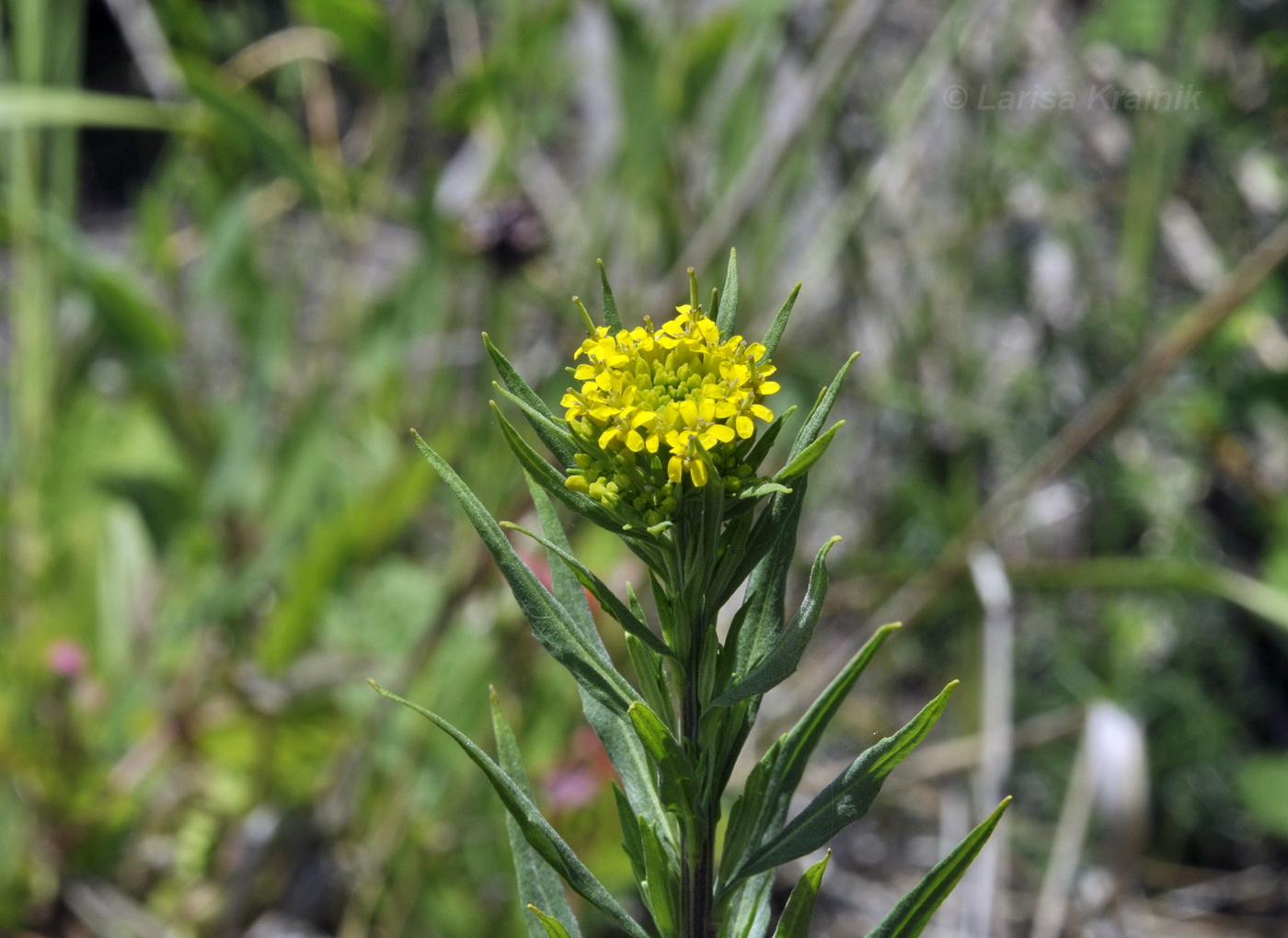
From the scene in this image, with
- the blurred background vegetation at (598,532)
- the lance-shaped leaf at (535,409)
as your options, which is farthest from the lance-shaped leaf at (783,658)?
the blurred background vegetation at (598,532)

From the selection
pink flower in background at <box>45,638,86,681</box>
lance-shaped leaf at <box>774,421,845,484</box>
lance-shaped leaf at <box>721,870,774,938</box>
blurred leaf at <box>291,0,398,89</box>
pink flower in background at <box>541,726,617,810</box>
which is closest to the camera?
lance-shaped leaf at <box>774,421,845,484</box>

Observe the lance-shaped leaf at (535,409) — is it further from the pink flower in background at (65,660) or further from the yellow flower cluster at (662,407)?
the pink flower in background at (65,660)

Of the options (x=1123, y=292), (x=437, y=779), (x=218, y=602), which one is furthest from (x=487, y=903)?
(x=1123, y=292)

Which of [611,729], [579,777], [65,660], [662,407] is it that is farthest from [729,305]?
[65,660]

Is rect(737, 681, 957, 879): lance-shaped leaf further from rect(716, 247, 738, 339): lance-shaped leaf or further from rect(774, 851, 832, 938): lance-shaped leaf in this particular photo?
rect(716, 247, 738, 339): lance-shaped leaf

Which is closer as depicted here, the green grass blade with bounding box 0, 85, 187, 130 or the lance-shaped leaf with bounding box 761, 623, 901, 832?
the lance-shaped leaf with bounding box 761, 623, 901, 832

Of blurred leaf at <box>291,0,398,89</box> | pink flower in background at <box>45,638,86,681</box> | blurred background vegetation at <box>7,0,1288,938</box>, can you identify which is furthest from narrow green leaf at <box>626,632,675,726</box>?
blurred leaf at <box>291,0,398,89</box>

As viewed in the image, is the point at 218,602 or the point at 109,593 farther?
the point at 109,593

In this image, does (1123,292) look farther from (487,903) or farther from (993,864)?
(487,903)
